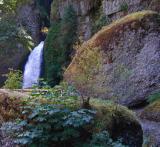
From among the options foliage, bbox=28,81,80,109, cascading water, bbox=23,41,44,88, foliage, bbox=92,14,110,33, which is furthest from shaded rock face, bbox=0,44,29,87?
foliage, bbox=28,81,80,109

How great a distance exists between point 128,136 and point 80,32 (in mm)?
18099

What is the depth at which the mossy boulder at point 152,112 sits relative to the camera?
12844mm

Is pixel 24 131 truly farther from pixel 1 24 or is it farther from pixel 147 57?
pixel 1 24

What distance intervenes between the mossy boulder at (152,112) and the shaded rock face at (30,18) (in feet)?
77.9

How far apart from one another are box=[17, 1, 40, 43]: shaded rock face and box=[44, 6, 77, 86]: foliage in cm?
848

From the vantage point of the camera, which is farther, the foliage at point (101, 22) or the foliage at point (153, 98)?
the foliage at point (101, 22)

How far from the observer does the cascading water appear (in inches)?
1061

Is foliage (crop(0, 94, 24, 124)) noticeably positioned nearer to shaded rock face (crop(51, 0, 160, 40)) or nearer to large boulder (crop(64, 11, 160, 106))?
large boulder (crop(64, 11, 160, 106))

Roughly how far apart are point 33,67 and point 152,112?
654 inches

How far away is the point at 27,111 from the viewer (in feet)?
20.7

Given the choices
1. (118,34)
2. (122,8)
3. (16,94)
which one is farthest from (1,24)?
(16,94)

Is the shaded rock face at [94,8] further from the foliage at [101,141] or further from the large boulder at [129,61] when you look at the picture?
the foliage at [101,141]

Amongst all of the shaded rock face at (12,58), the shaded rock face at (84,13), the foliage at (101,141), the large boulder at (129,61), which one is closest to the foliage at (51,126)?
the foliage at (101,141)

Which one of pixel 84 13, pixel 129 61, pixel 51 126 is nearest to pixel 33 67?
pixel 84 13
